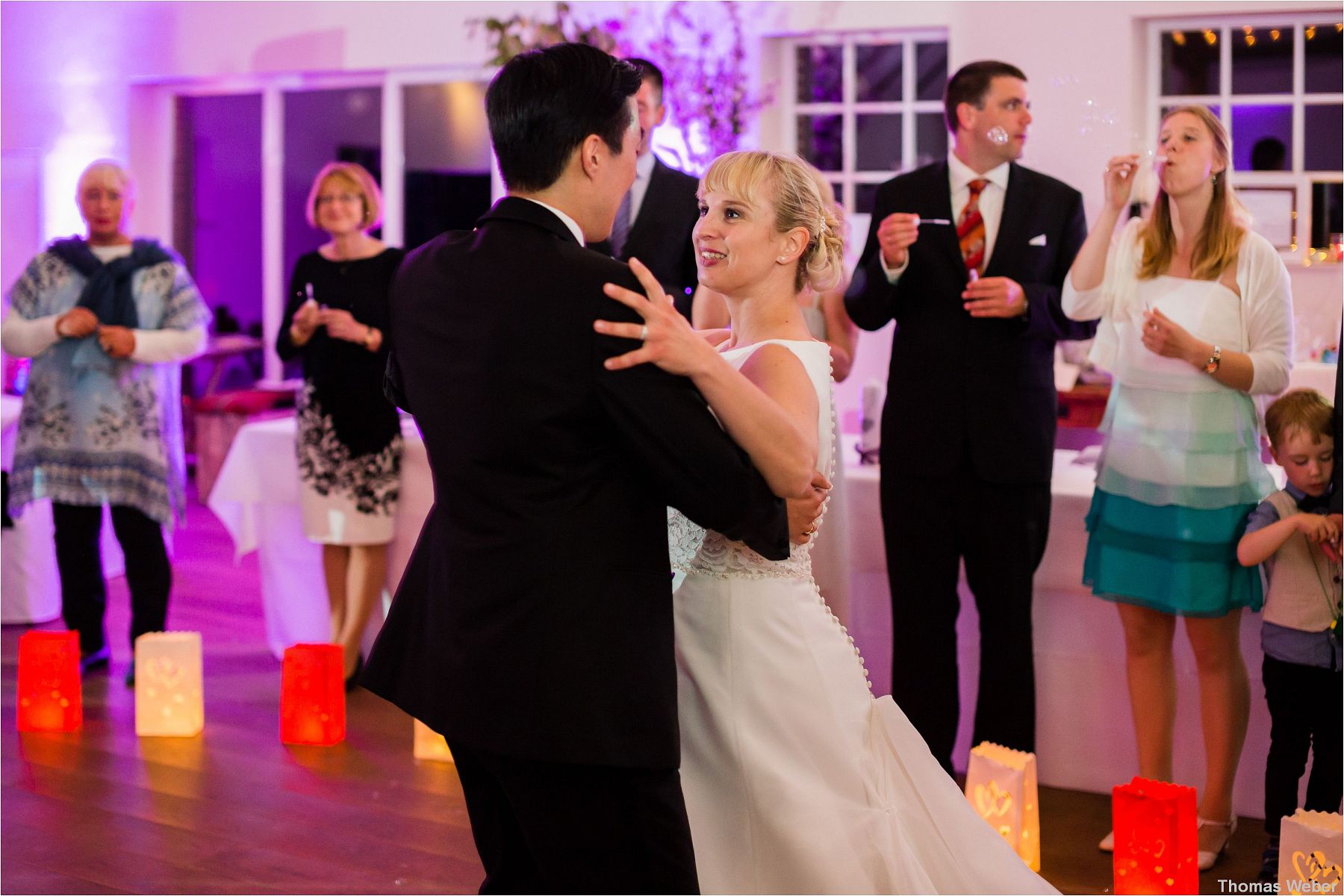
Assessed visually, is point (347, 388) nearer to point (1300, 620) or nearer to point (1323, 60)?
point (1300, 620)

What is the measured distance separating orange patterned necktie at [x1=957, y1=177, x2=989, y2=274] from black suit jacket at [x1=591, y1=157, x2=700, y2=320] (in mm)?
668

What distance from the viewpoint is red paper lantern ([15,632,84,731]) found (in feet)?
13.6

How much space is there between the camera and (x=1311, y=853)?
2656 mm

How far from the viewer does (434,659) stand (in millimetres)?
1800

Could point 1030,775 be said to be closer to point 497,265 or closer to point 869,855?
point 869,855

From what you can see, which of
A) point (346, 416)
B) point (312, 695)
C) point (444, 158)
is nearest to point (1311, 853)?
point (312, 695)

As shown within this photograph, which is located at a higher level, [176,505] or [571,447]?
[571,447]

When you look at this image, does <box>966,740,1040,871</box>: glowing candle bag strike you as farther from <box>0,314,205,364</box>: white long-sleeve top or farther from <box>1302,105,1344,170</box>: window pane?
<box>1302,105,1344,170</box>: window pane

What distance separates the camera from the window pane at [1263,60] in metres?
6.01

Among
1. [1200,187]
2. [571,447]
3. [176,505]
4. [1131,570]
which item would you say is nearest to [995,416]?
[1131,570]

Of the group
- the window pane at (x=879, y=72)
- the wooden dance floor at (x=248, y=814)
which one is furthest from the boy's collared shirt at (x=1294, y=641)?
the window pane at (x=879, y=72)

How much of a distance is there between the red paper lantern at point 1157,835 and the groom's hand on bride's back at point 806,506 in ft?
3.97

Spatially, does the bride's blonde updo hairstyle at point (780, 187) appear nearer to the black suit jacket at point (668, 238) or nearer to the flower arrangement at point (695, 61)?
the black suit jacket at point (668, 238)

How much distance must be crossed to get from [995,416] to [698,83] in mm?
3722
